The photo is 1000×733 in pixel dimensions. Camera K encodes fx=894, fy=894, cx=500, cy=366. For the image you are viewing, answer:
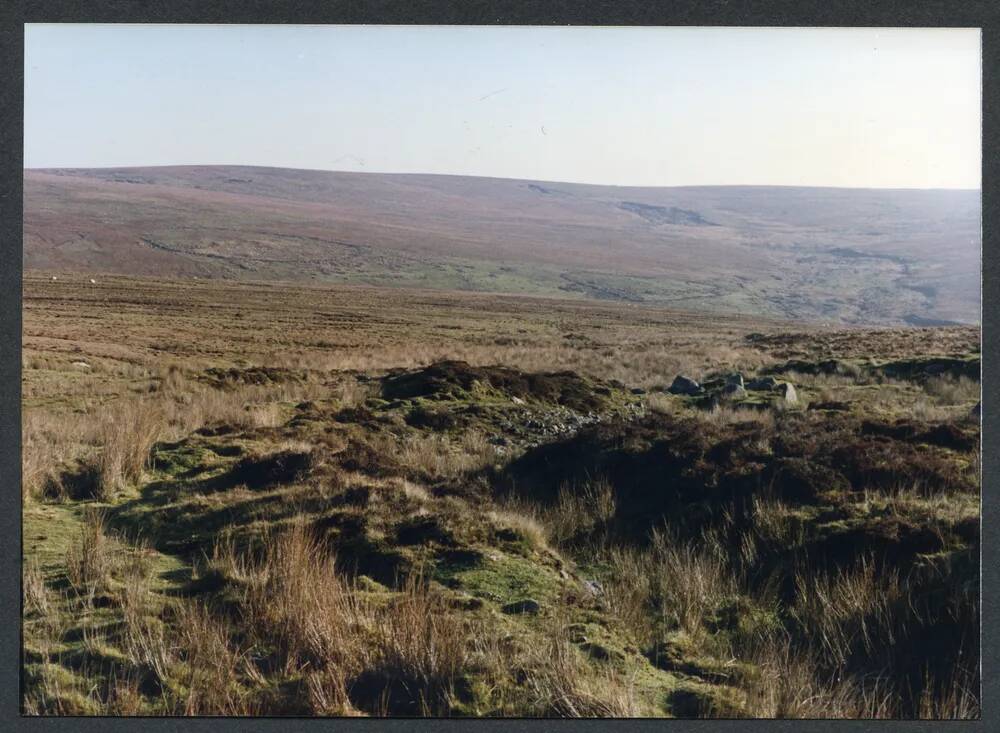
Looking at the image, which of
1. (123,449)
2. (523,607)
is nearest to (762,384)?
(523,607)

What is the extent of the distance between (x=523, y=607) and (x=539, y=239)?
351 feet

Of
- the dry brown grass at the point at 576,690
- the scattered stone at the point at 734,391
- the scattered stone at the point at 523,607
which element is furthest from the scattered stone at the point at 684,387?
the dry brown grass at the point at 576,690

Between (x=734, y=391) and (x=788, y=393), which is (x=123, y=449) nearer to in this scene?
(x=734, y=391)

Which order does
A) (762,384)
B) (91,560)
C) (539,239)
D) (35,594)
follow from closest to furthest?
(35,594), (91,560), (762,384), (539,239)

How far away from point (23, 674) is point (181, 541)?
181cm

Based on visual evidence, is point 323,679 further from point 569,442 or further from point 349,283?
point 349,283

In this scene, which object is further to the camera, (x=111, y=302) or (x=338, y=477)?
(x=111, y=302)

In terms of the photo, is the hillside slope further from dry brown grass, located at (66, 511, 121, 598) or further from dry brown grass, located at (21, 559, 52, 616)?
dry brown grass, located at (21, 559, 52, 616)

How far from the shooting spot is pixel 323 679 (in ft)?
16.5

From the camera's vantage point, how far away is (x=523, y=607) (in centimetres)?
583

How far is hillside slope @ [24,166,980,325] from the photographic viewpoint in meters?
68.1

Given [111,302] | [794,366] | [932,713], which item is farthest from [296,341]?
[932,713]

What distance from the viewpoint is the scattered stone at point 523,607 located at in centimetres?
580

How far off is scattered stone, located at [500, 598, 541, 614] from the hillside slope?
43597 millimetres
